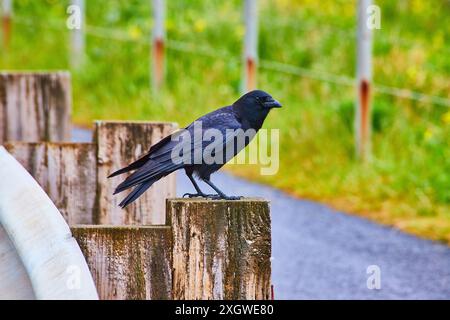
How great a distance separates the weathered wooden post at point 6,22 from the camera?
15648mm

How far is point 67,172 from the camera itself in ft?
13.4

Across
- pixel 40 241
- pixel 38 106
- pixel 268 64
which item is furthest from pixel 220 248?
pixel 268 64

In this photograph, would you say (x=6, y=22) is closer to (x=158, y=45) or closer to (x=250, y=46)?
(x=158, y=45)

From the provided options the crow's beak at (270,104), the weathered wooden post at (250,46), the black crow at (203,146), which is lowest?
the black crow at (203,146)

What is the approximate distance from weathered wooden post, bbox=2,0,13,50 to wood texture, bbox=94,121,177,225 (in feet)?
A: 38.6

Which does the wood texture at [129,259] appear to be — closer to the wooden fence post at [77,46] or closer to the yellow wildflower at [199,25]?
the yellow wildflower at [199,25]

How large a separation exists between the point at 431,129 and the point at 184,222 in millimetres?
6470

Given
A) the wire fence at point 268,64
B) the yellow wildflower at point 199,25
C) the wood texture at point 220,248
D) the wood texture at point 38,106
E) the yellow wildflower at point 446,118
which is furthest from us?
the yellow wildflower at point 199,25

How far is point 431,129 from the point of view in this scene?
901 cm

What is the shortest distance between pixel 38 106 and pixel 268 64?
7250 mm

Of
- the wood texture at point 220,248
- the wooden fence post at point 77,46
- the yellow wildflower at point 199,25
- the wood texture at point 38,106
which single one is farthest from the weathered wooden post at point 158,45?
the wood texture at point 220,248

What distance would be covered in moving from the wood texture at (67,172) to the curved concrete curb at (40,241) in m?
1.14

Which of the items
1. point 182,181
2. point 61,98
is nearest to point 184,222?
point 61,98

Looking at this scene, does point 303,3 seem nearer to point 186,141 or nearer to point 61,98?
point 61,98
